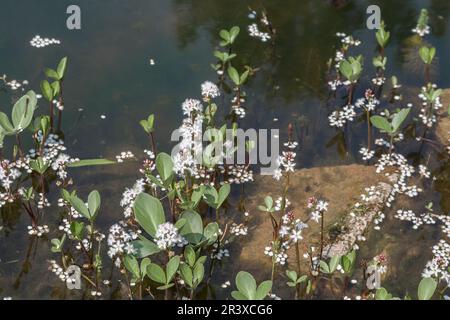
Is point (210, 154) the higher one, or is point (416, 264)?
point (210, 154)

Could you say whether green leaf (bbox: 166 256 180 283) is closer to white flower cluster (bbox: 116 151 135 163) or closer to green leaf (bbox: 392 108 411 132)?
white flower cluster (bbox: 116 151 135 163)

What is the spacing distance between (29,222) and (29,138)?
864 mm

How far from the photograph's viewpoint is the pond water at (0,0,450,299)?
514cm

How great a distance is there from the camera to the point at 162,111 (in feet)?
17.8

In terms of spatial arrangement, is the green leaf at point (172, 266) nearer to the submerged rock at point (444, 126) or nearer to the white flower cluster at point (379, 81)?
the submerged rock at point (444, 126)

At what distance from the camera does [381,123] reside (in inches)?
195

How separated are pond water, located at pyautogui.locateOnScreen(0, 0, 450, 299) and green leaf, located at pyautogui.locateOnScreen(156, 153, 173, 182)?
0.61 m

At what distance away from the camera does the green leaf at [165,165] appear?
4.10m

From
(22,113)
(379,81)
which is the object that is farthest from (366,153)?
(22,113)

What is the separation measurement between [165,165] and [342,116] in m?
2.00

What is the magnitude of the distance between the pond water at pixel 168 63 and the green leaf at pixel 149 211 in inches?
25.5
